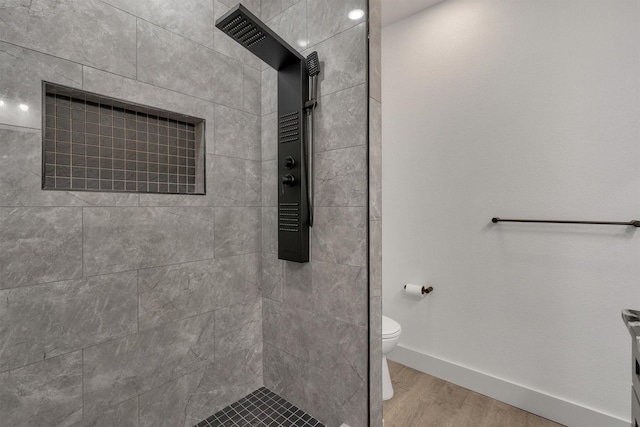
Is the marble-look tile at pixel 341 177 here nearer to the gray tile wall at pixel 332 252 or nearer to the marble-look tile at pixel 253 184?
the gray tile wall at pixel 332 252

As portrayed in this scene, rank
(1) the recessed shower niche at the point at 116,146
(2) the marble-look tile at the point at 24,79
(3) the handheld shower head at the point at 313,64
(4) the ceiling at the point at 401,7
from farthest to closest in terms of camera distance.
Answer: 1. (4) the ceiling at the point at 401,7
2. (3) the handheld shower head at the point at 313,64
3. (1) the recessed shower niche at the point at 116,146
4. (2) the marble-look tile at the point at 24,79

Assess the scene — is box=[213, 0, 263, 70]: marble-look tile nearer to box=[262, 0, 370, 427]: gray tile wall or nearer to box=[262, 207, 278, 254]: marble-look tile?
box=[262, 0, 370, 427]: gray tile wall

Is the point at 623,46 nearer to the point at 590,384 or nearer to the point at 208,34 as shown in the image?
the point at 590,384

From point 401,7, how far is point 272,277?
2.16 metres

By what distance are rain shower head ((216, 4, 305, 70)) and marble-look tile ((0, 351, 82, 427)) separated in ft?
4.68

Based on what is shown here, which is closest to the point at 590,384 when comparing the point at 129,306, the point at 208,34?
the point at 129,306

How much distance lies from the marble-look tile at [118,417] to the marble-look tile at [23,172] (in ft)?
2.80

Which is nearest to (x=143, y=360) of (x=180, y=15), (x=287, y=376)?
(x=287, y=376)

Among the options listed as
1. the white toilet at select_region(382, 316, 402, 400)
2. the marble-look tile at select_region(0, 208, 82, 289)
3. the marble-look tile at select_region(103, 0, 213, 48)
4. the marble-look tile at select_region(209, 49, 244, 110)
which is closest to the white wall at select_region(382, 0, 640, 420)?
the white toilet at select_region(382, 316, 402, 400)

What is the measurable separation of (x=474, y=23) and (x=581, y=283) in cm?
174

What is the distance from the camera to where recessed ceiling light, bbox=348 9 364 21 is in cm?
125

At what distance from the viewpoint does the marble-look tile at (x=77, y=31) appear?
96 centimetres

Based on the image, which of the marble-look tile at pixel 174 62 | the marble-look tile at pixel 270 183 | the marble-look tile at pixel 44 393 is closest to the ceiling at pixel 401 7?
the marble-look tile at pixel 174 62

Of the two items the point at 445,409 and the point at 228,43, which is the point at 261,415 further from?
the point at 228,43
